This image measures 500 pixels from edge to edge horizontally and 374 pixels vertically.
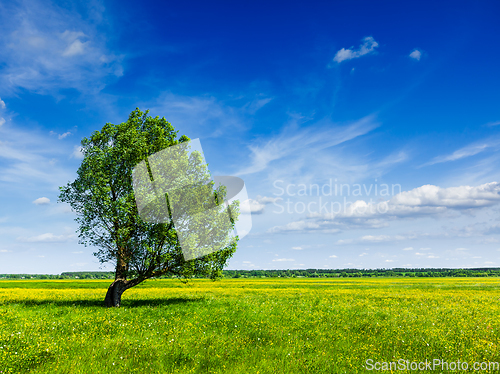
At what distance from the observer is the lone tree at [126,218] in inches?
885

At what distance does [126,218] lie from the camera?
71.9 feet

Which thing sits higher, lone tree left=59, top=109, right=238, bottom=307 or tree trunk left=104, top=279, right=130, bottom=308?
lone tree left=59, top=109, right=238, bottom=307

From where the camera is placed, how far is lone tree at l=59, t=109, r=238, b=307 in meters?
22.5

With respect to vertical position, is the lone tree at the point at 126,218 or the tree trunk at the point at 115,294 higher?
the lone tree at the point at 126,218

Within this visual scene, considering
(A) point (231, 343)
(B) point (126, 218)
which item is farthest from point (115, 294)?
(A) point (231, 343)

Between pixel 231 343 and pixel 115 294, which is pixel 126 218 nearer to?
pixel 115 294

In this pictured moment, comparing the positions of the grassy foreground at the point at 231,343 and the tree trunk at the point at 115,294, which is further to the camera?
the tree trunk at the point at 115,294

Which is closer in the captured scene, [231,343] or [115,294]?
[231,343]

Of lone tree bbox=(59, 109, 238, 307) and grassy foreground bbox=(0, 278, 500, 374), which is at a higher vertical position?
lone tree bbox=(59, 109, 238, 307)

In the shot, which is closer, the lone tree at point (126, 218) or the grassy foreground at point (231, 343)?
the grassy foreground at point (231, 343)

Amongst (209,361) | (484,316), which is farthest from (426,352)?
(484,316)

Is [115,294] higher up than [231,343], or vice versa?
[115,294]

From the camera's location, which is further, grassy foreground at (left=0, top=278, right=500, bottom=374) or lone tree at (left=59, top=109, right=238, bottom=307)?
lone tree at (left=59, top=109, right=238, bottom=307)

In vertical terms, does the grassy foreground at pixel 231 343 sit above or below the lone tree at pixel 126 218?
below
